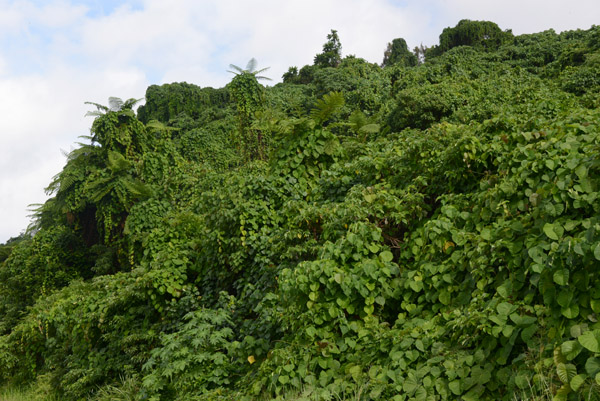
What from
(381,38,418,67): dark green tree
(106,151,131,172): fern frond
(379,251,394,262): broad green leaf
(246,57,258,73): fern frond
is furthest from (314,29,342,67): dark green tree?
(379,251,394,262): broad green leaf

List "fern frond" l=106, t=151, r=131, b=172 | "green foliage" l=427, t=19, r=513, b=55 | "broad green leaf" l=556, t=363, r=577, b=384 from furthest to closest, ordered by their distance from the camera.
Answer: "green foliage" l=427, t=19, r=513, b=55, "fern frond" l=106, t=151, r=131, b=172, "broad green leaf" l=556, t=363, r=577, b=384

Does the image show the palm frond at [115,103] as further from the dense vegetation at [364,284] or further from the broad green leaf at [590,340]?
the broad green leaf at [590,340]

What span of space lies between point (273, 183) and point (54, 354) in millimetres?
6018

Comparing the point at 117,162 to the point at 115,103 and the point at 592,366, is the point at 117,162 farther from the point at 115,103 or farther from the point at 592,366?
the point at 592,366

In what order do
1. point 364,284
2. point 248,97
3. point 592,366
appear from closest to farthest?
1. point 592,366
2. point 364,284
3. point 248,97

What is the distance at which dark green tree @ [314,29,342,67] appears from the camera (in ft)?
110

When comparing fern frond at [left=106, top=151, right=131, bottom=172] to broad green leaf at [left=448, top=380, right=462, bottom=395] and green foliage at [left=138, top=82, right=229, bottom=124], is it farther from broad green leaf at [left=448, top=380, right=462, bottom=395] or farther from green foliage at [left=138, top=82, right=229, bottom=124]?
green foliage at [left=138, top=82, right=229, bottom=124]

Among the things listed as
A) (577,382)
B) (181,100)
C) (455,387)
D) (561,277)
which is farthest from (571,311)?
(181,100)

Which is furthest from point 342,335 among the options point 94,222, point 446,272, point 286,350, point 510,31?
point 510,31

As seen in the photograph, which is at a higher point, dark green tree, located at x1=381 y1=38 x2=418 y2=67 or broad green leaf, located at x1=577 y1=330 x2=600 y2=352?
dark green tree, located at x1=381 y1=38 x2=418 y2=67

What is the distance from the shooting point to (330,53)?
33.5 m

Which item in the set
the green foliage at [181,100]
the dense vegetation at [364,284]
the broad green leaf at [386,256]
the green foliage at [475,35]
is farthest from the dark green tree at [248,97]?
the green foliage at [475,35]

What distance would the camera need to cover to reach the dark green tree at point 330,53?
3341 cm

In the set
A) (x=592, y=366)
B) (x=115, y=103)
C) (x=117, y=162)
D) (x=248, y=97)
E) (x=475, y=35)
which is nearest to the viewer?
(x=592, y=366)
